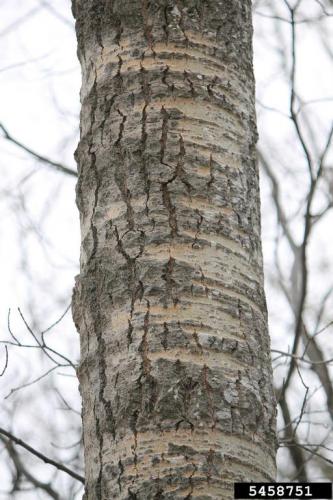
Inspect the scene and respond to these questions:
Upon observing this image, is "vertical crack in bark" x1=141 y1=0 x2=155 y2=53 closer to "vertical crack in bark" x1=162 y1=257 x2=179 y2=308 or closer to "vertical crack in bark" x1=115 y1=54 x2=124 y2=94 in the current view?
"vertical crack in bark" x1=115 y1=54 x2=124 y2=94

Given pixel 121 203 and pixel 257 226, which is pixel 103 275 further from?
pixel 257 226

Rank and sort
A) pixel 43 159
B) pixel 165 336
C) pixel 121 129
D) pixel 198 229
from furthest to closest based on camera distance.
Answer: pixel 43 159
pixel 121 129
pixel 198 229
pixel 165 336

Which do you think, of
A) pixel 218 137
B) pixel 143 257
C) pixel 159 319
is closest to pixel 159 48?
pixel 218 137

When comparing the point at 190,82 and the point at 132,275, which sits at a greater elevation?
the point at 190,82

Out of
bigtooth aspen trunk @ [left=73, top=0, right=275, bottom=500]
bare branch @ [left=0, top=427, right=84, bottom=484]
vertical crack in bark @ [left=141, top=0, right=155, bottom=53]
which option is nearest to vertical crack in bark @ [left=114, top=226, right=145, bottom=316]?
bigtooth aspen trunk @ [left=73, top=0, right=275, bottom=500]

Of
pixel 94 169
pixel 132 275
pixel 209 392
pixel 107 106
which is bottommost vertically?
pixel 209 392

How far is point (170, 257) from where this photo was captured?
1521 mm

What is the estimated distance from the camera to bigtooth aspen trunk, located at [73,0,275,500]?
1.39 meters

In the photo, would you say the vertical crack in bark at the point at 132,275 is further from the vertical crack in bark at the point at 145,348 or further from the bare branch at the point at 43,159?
the bare branch at the point at 43,159

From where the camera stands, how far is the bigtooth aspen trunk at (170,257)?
4.56ft

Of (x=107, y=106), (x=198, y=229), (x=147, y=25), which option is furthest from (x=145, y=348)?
(x=147, y=25)

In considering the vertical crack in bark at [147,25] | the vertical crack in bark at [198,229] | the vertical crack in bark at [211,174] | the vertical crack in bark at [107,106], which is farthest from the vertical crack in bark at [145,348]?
the vertical crack in bark at [147,25]

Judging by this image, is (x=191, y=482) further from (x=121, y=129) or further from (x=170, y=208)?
(x=121, y=129)

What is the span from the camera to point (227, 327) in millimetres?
1489
